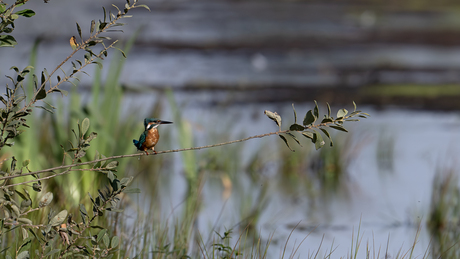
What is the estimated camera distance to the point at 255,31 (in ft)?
52.0

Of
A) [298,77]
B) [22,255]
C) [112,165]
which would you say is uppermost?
[298,77]

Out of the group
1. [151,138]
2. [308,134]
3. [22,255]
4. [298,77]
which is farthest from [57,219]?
[298,77]

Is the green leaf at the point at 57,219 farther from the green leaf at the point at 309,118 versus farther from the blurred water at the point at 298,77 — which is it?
the blurred water at the point at 298,77

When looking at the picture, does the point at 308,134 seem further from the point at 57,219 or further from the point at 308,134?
the point at 57,219

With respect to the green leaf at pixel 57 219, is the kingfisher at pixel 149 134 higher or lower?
higher

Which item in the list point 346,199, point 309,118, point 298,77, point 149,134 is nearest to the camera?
point 309,118

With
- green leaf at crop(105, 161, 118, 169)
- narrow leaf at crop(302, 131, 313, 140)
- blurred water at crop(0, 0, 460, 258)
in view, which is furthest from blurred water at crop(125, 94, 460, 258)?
green leaf at crop(105, 161, 118, 169)

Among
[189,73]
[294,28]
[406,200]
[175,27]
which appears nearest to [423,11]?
[294,28]

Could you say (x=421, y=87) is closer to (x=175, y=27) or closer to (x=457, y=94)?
(x=457, y=94)

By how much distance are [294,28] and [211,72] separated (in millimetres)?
6032

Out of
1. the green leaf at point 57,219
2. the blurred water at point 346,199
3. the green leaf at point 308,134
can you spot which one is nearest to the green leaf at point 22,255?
Answer: the green leaf at point 57,219

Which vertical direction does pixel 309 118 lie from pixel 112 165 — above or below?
above

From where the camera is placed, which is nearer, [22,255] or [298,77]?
[22,255]

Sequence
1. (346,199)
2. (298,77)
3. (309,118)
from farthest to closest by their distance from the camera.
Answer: (298,77) → (346,199) → (309,118)
